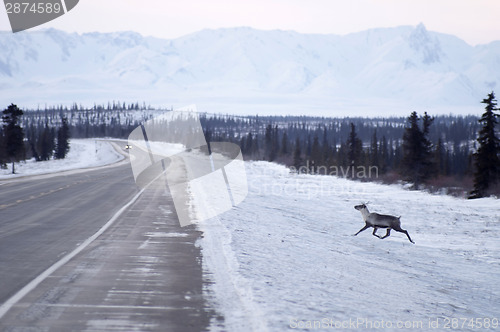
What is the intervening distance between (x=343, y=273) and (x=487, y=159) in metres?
30.9

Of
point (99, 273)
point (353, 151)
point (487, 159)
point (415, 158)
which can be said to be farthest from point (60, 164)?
point (99, 273)

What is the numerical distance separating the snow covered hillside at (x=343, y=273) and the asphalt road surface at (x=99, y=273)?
0.49 m

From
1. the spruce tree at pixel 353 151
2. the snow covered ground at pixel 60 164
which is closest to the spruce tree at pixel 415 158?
the spruce tree at pixel 353 151

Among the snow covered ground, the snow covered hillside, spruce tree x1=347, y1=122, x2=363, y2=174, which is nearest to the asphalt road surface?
the snow covered hillside

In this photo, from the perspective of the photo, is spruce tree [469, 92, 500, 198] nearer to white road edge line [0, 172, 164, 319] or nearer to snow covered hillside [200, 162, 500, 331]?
snow covered hillside [200, 162, 500, 331]

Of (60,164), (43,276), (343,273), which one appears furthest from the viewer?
(60,164)

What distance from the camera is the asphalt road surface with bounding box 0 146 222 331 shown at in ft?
17.5

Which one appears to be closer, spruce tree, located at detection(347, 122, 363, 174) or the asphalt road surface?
the asphalt road surface

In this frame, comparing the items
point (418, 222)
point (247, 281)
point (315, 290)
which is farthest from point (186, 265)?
point (418, 222)

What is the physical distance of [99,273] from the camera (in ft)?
24.5

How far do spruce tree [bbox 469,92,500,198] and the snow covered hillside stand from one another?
1646 cm

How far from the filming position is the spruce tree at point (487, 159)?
3456 cm

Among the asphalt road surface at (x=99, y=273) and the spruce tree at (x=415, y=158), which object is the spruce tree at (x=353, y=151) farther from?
the asphalt road surface at (x=99, y=273)

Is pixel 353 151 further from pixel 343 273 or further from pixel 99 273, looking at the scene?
pixel 99 273
